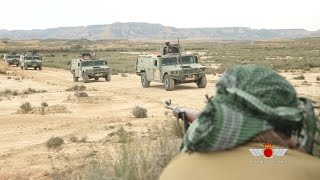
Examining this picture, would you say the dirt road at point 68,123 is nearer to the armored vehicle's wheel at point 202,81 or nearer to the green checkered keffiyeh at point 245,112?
the armored vehicle's wheel at point 202,81

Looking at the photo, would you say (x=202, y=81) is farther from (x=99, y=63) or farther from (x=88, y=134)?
(x=88, y=134)

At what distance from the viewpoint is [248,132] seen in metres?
2.11

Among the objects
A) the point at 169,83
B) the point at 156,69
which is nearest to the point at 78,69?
the point at 156,69

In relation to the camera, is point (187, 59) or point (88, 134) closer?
point (88, 134)

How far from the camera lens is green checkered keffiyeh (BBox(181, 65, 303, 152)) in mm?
2105

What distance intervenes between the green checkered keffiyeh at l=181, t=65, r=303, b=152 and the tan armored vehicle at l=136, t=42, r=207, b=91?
1951 cm

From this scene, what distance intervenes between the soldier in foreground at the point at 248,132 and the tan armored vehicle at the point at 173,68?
19500mm

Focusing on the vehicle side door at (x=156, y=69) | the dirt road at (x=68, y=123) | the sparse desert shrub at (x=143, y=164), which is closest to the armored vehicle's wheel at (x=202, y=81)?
the dirt road at (x=68, y=123)

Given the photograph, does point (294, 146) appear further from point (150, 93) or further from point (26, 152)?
point (150, 93)

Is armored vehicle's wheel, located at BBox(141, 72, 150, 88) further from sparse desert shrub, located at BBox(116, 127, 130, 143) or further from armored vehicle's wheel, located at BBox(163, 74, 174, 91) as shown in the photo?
sparse desert shrub, located at BBox(116, 127, 130, 143)

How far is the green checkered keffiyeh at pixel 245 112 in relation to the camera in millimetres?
2105

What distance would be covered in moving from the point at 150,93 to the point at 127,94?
98 cm

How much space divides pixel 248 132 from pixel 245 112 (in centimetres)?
8

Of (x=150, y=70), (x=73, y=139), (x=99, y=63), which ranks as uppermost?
(x=73, y=139)
